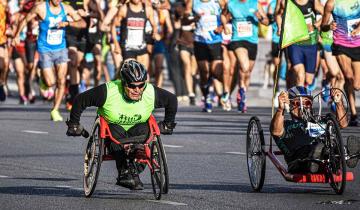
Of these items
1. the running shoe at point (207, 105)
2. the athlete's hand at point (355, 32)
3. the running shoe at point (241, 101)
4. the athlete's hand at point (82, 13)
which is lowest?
the running shoe at point (207, 105)

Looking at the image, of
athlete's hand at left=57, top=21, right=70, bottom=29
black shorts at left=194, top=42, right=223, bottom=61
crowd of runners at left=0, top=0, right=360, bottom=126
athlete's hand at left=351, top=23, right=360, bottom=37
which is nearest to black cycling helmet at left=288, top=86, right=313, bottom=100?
crowd of runners at left=0, top=0, right=360, bottom=126

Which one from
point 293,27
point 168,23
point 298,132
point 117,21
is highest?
point 293,27

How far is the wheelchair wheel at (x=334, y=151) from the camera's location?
11.9m

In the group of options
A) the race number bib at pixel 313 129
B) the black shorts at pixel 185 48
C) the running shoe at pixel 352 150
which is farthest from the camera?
the black shorts at pixel 185 48

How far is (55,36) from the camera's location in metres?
23.7

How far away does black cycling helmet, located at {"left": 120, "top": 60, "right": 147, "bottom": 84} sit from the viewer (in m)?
12.3

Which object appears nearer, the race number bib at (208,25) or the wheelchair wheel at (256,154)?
the wheelchair wheel at (256,154)

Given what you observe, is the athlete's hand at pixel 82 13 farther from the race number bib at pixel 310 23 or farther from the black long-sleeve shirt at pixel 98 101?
the black long-sleeve shirt at pixel 98 101

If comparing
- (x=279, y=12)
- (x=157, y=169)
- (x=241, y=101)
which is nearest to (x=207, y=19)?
(x=241, y=101)

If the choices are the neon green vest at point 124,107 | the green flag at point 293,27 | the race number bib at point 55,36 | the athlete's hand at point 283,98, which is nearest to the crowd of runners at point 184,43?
the race number bib at point 55,36

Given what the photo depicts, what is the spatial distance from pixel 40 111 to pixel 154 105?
1397 centimetres

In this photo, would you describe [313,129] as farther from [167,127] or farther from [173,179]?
[173,179]

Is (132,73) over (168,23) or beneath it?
over

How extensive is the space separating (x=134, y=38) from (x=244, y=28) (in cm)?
192
